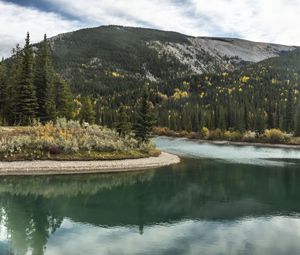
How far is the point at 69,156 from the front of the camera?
216 ft

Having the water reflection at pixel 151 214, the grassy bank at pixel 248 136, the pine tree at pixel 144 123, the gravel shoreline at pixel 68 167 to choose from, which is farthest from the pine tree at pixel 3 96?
the grassy bank at pixel 248 136

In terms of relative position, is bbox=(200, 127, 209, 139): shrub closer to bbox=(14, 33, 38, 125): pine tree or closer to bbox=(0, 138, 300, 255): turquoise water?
bbox=(14, 33, 38, 125): pine tree

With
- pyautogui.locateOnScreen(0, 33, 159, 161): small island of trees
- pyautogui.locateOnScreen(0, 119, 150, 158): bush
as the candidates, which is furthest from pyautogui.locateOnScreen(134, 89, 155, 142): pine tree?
pyautogui.locateOnScreen(0, 119, 150, 158): bush

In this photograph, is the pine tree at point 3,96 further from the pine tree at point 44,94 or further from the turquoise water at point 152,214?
the turquoise water at point 152,214

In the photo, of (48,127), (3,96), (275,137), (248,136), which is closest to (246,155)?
(48,127)

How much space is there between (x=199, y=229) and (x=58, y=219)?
41.8 feet

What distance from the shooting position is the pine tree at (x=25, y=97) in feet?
277

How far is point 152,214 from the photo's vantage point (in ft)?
131

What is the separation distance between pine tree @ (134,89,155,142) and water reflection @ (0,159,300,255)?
18221mm

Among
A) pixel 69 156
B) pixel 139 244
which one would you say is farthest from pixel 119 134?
pixel 139 244

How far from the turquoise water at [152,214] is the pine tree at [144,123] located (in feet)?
56.2

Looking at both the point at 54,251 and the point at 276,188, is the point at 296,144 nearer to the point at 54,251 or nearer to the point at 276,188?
the point at 276,188

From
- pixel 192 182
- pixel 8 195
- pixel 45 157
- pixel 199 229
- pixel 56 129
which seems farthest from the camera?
pixel 56 129

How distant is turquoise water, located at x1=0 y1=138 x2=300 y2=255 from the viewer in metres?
29.1
